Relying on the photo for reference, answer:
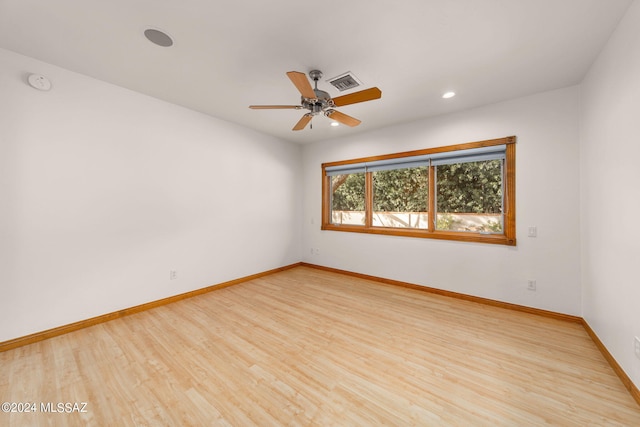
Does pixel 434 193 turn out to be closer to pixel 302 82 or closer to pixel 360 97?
pixel 360 97

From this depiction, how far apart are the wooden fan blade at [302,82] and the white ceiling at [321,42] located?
1.13 ft

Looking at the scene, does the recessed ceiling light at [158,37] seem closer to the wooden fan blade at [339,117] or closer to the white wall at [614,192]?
the wooden fan blade at [339,117]

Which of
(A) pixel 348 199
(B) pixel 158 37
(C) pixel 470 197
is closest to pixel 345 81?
(B) pixel 158 37

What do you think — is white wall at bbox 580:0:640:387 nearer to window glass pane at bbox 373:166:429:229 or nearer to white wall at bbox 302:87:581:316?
white wall at bbox 302:87:581:316

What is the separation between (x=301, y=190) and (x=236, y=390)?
155 inches

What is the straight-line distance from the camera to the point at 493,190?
10.4 ft

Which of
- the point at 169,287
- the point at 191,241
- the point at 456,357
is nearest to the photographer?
the point at 456,357

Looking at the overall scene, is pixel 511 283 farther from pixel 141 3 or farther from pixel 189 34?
pixel 141 3

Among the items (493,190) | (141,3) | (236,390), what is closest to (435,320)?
(493,190)

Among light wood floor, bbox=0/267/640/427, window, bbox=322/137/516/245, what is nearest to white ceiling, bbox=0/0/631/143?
window, bbox=322/137/516/245

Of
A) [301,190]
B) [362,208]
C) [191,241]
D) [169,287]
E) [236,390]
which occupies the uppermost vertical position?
[301,190]

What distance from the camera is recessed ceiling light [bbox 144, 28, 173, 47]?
1851 mm

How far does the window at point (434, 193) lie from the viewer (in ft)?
10.1

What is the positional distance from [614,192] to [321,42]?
2593mm
